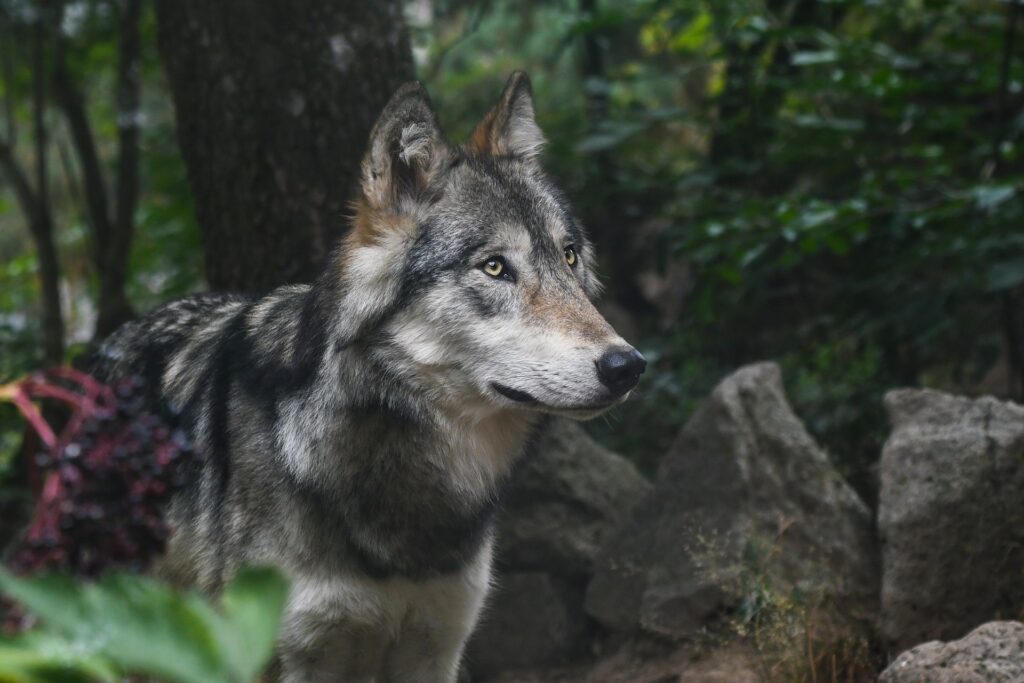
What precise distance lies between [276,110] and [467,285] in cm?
207

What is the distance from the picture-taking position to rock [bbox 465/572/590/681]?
496 cm

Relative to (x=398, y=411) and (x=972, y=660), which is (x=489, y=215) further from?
(x=972, y=660)

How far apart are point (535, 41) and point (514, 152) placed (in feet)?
26.7

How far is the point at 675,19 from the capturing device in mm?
6352

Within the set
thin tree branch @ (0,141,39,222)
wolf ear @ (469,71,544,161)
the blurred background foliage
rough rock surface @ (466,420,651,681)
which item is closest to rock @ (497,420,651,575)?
rough rock surface @ (466,420,651,681)

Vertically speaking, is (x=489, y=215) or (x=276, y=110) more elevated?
(x=276, y=110)

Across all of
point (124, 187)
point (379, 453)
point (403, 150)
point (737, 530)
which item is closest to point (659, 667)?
point (737, 530)

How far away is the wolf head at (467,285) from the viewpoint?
10.1 feet

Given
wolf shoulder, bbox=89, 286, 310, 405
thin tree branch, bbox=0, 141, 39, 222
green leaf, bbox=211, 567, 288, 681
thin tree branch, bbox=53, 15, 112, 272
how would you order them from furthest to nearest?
thin tree branch, bbox=53, 15, 112, 272 < thin tree branch, bbox=0, 141, 39, 222 < wolf shoulder, bbox=89, 286, 310, 405 < green leaf, bbox=211, 567, 288, 681

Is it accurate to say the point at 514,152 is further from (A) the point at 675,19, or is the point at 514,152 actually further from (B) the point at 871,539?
(A) the point at 675,19

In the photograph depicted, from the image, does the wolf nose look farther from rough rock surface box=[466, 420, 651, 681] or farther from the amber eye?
rough rock surface box=[466, 420, 651, 681]

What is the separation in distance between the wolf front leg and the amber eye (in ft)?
3.15

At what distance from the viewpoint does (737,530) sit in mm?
4570

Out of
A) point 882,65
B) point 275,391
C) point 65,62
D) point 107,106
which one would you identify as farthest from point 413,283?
point 107,106
